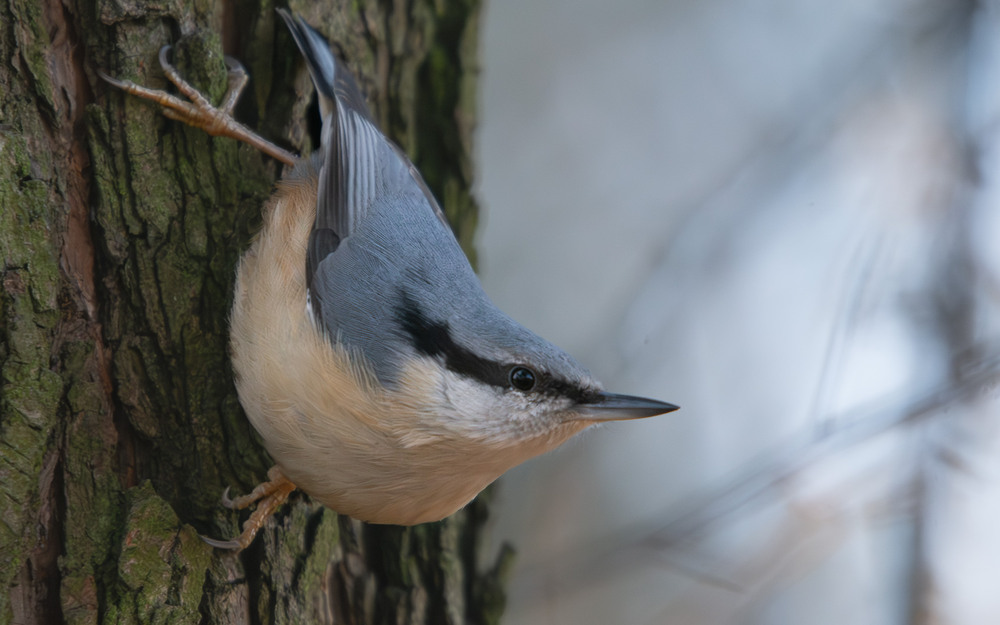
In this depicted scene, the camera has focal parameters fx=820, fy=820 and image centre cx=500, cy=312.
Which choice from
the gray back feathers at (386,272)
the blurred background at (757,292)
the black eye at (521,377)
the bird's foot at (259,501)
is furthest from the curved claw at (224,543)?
the blurred background at (757,292)

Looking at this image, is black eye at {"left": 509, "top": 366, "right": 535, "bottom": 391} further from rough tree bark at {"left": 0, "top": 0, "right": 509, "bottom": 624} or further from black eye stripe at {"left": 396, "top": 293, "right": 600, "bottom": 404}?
rough tree bark at {"left": 0, "top": 0, "right": 509, "bottom": 624}

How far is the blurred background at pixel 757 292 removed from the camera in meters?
2.36

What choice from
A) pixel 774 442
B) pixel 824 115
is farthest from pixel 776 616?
pixel 824 115

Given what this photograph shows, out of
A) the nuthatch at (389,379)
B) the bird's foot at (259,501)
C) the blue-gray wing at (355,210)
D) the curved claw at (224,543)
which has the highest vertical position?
the blue-gray wing at (355,210)

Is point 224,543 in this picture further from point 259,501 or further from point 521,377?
point 521,377

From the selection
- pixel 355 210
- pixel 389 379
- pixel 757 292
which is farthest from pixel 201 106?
pixel 757 292

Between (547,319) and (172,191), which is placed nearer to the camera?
(172,191)

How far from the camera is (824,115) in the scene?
10.6ft

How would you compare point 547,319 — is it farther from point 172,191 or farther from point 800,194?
point 172,191

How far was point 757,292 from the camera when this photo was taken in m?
3.16

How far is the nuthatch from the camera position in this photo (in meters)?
1.60

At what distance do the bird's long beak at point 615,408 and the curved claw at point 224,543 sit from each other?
2.50 ft

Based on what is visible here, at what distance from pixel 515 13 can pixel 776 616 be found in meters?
3.22

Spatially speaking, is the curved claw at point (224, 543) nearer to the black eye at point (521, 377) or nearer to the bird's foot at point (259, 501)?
the bird's foot at point (259, 501)
